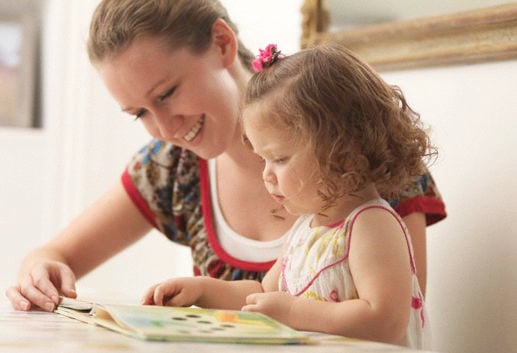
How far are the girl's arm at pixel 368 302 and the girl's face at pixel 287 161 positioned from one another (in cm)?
12

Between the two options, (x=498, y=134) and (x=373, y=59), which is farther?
(x=373, y=59)

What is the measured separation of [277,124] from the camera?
1.22 meters

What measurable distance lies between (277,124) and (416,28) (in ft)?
1.72

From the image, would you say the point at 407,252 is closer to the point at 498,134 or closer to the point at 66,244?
the point at 498,134

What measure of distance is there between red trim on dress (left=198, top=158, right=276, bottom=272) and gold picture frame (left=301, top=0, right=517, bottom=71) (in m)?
0.35

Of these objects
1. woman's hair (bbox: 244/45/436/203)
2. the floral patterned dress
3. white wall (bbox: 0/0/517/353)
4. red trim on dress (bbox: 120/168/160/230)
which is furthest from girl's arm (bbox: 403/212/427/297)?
red trim on dress (bbox: 120/168/160/230)

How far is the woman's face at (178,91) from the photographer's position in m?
1.56

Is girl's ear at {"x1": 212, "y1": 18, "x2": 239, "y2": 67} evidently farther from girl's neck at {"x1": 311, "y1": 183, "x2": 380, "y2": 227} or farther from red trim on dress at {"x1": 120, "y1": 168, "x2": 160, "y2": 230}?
girl's neck at {"x1": 311, "y1": 183, "x2": 380, "y2": 227}

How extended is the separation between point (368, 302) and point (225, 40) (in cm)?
70

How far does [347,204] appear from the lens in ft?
4.00

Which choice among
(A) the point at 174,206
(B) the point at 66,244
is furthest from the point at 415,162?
(B) the point at 66,244

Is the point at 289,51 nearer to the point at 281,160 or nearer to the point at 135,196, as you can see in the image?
the point at 135,196

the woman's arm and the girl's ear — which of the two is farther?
the woman's arm

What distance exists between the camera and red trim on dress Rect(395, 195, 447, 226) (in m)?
1.44
